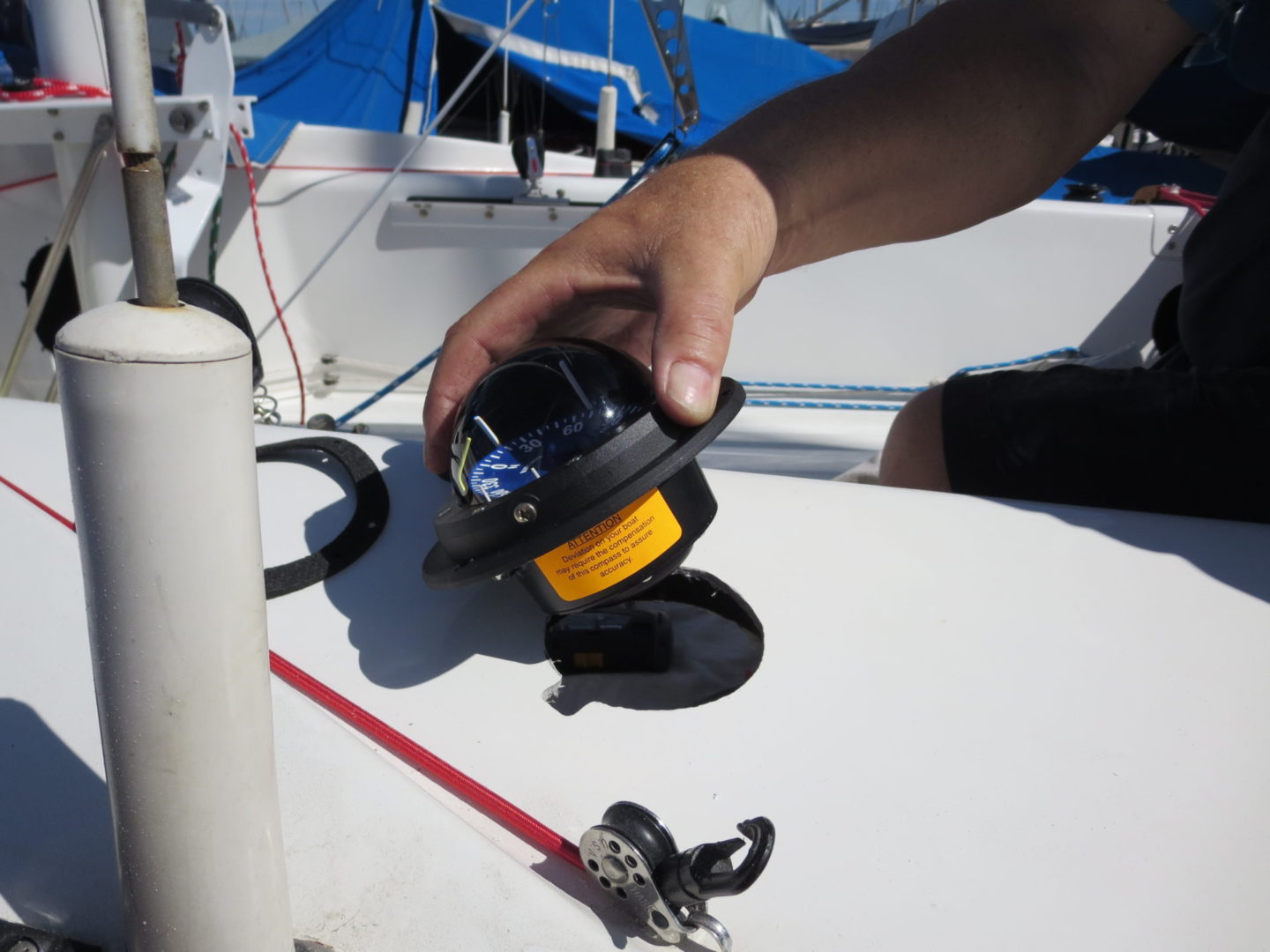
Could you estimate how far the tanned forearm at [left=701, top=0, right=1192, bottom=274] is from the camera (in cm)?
79

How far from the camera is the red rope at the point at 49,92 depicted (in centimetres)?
152

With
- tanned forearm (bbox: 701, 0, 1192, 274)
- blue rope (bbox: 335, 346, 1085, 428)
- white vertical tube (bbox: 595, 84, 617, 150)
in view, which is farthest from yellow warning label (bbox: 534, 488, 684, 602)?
white vertical tube (bbox: 595, 84, 617, 150)

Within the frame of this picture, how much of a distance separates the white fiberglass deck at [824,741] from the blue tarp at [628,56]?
3.52 metres

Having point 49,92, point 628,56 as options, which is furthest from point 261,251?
point 628,56

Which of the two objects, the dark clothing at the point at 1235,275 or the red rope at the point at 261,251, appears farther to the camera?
the red rope at the point at 261,251

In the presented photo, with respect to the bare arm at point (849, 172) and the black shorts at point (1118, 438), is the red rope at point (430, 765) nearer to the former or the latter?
the bare arm at point (849, 172)

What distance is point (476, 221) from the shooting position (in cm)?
233

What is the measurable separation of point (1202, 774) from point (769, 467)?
1291 mm

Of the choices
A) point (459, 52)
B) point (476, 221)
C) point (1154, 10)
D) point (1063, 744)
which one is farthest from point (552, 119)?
point (1063, 744)

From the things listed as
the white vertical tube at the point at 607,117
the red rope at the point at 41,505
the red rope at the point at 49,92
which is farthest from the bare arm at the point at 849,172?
the white vertical tube at the point at 607,117

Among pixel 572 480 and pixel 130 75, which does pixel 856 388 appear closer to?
pixel 572 480

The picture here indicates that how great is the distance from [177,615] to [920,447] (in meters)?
0.87

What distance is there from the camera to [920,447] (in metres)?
1.04

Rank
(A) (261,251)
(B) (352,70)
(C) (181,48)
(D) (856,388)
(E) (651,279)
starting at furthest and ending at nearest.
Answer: (B) (352,70)
(D) (856,388)
(A) (261,251)
(C) (181,48)
(E) (651,279)
